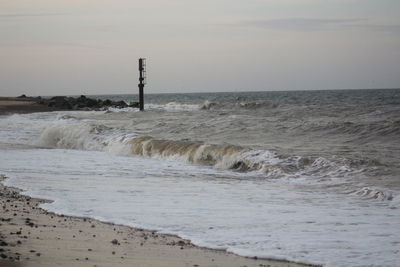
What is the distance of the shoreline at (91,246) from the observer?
5852mm

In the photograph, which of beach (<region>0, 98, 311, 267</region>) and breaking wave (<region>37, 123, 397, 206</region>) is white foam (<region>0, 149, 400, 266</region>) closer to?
beach (<region>0, 98, 311, 267</region>)

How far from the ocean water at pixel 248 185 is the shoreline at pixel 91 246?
0.32 metres

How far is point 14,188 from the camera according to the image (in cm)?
1102

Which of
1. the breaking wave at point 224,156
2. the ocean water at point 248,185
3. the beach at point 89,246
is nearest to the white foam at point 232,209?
the ocean water at point 248,185

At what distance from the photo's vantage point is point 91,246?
6523 millimetres

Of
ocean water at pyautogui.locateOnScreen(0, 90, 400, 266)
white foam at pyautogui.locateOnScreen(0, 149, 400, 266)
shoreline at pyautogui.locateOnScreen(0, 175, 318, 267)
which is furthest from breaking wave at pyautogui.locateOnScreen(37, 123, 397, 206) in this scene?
shoreline at pyautogui.locateOnScreen(0, 175, 318, 267)

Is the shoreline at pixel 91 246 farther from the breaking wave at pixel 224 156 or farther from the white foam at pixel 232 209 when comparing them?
the breaking wave at pixel 224 156

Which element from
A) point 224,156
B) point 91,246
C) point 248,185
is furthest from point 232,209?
point 224,156

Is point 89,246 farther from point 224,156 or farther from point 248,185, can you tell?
point 224,156

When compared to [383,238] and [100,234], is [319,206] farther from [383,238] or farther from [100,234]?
[100,234]

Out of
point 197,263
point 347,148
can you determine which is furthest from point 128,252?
point 347,148

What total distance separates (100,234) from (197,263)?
1.75 m

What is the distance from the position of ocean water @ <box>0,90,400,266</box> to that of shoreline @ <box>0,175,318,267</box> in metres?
0.32

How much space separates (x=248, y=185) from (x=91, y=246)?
5.80 m
